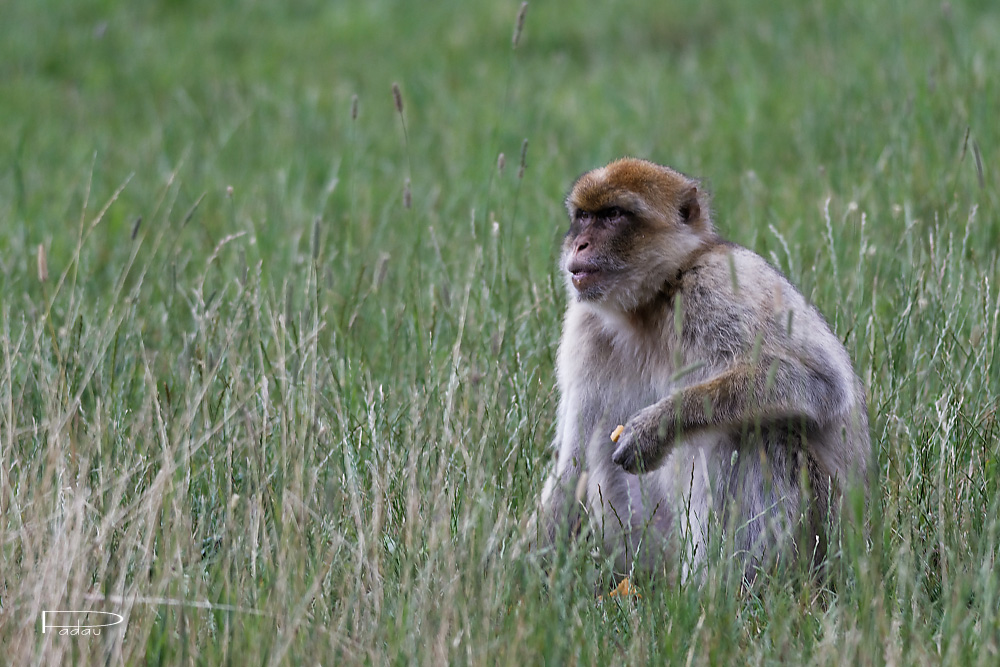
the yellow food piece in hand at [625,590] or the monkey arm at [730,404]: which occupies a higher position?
the monkey arm at [730,404]

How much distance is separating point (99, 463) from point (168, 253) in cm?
239

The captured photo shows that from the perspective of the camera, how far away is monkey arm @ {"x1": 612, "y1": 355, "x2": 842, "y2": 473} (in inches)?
133

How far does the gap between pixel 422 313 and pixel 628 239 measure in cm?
185

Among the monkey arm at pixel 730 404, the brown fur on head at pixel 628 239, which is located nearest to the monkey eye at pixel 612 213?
the brown fur on head at pixel 628 239

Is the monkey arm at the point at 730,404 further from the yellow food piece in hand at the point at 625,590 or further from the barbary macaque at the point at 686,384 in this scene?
the yellow food piece in hand at the point at 625,590

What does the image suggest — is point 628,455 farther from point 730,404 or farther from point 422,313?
point 422,313

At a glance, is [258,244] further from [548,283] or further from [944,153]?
[944,153]

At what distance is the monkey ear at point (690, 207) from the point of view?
382 centimetres

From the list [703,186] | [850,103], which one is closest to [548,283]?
[703,186]

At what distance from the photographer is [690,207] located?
3838mm

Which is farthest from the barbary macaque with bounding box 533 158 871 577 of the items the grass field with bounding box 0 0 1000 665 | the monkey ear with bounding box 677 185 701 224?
the grass field with bounding box 0 0 1000 665

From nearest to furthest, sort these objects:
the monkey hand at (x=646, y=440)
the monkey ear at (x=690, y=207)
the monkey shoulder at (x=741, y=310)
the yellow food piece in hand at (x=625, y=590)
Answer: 1. the yellow food piece in hand at (x=625, y=590)
2. the monkey hand at (x=646, y=440)
3. the monkey shoulder at (x=741, y=310)
4. the monkey ear at (x=690, y=207)

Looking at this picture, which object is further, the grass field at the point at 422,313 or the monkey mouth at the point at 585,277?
the monkey mouth at the point at 585,277

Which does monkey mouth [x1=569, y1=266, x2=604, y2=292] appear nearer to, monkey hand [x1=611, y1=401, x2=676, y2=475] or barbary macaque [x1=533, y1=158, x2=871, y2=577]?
barbary macaque [x1=533, y1=158, x2=871, y2=577]
